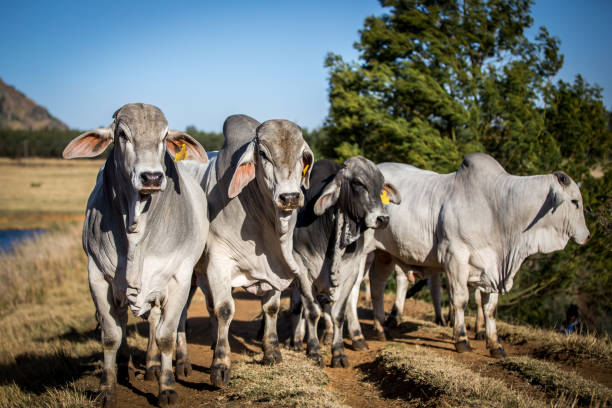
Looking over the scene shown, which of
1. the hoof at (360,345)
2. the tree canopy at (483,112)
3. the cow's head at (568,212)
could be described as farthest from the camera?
the tree canopy at (483,112)

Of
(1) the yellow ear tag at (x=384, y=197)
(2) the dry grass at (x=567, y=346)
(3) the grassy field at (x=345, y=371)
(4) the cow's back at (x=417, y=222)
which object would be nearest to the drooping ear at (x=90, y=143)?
(3) the grassy field at (x=345, y=371)

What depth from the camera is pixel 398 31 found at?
13586 mm

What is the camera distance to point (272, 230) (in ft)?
18.8

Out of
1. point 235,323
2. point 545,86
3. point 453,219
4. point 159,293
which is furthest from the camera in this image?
point 545,86

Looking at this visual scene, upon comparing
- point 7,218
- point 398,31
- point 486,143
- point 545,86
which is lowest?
point 7,218

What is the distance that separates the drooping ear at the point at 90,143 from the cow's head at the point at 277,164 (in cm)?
120

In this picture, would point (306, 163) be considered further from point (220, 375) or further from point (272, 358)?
point (220, 375)

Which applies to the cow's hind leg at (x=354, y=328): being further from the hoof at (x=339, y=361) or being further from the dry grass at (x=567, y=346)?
the dry grass at (x=567, y=346)

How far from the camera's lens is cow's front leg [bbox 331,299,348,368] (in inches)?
255

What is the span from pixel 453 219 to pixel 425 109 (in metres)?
5.77

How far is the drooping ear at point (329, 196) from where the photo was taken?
21.0ft

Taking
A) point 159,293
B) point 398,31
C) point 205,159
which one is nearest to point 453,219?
point 205,159

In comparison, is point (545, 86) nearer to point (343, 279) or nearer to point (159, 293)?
point (343, 279)

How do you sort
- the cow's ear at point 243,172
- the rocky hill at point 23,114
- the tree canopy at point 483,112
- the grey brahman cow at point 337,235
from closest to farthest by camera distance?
the cow's ear at point 243,172
the grey brahman cow at point 337,235
the tree canopy at point 483,112
the rocky hill at point 23,114
